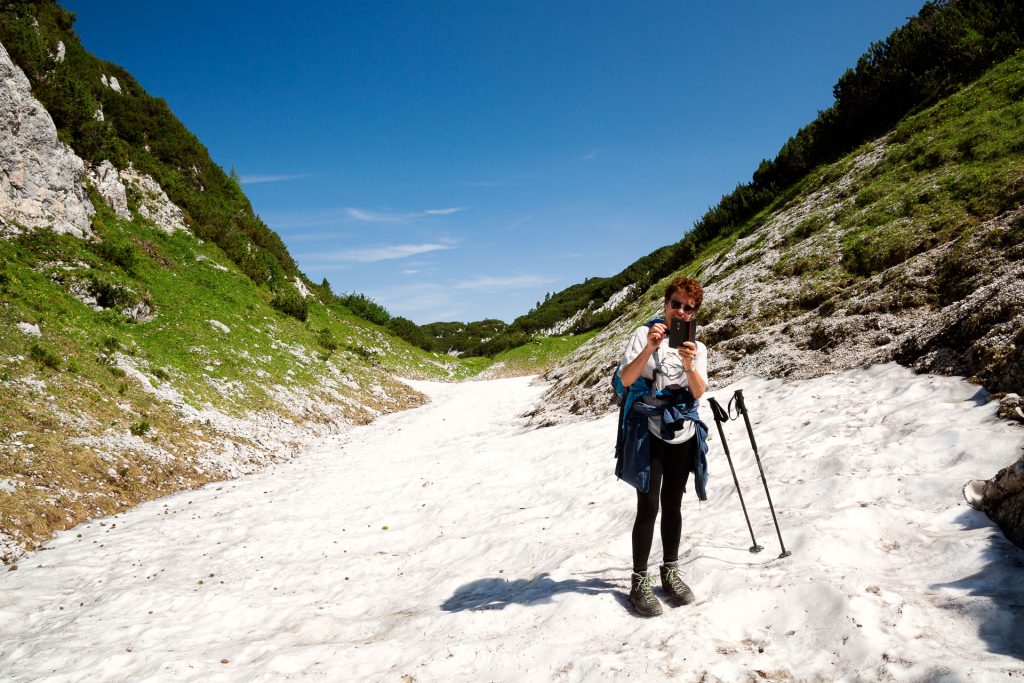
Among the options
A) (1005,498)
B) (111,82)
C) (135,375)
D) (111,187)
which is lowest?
(1005,498)

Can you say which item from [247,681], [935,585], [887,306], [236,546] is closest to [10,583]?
[236,546]

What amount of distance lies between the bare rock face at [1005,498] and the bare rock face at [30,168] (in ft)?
88.8

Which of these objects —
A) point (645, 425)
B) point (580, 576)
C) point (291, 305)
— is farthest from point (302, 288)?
point (645, 425)

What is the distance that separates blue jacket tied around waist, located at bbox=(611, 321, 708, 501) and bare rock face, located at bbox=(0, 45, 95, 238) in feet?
78.3

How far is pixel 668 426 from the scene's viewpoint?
4.76 meters

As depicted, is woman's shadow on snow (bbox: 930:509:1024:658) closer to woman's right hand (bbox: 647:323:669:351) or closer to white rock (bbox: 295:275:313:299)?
woman's right hand (bbox: 647:323:669:351)

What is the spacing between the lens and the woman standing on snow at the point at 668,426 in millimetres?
4676

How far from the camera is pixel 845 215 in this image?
683 inches

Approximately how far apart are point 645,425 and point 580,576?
2.52 m

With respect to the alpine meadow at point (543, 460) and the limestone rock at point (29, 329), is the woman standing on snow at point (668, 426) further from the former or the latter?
the limestone rock at point (29, 329)

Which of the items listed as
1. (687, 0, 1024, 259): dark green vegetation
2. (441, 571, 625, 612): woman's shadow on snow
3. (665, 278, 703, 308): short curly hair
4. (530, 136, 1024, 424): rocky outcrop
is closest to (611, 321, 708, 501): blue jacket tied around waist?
(665, 278, 703, 308): short curly hair

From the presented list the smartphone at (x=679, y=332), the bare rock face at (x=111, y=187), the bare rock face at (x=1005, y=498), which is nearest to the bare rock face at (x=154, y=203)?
the bare rock face at (x=111, y=187)

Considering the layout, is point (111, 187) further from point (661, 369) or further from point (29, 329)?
point (661, 369)

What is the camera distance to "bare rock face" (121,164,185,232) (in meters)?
28.5
